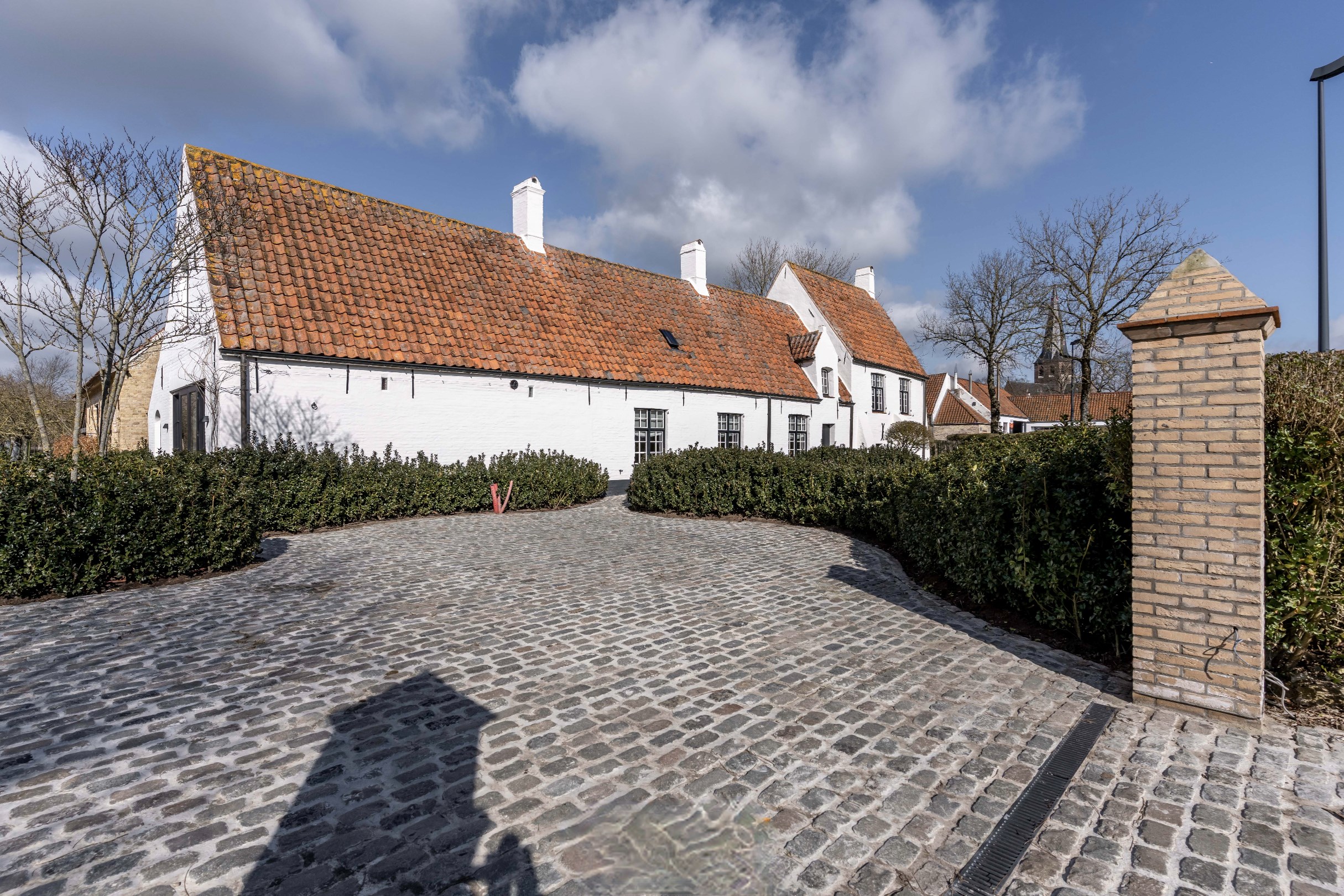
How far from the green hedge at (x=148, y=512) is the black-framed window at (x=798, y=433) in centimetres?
1570

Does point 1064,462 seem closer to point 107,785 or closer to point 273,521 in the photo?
point 107,785

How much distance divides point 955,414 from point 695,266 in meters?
27.8

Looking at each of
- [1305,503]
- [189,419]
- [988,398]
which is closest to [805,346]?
[189,419]

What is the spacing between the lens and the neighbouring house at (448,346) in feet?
41.1

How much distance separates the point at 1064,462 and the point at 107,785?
6.88m

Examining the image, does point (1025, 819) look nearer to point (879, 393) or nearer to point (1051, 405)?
point (879, 393)

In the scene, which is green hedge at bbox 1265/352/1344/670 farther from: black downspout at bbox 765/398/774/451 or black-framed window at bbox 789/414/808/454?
black-framed window at bbox 789/414/808/454

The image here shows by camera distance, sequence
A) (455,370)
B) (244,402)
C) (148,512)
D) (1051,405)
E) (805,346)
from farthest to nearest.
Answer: (1051,405) < (805,346) < (455,370) < (244,402) < (148,512)

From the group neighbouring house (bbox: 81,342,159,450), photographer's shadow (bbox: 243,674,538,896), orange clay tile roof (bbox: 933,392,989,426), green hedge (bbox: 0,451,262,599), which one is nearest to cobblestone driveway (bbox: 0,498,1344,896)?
A: photographer's shadow (bbox: 243,674,538,896)

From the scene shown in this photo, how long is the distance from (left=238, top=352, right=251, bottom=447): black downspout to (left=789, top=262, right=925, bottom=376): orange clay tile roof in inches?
830

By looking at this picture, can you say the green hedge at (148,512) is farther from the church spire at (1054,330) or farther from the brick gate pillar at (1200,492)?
the church spire at (1054,330)

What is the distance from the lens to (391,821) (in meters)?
2.88

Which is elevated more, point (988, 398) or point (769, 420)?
point (988, 398)

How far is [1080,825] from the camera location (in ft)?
9.46
